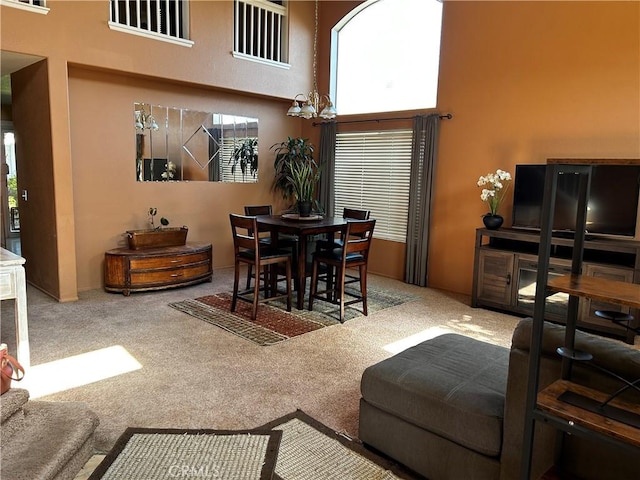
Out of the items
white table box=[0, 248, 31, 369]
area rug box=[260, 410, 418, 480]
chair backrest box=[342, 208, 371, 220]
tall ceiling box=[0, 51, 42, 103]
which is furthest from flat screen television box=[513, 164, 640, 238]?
tall ceiling box=[0, 51, 42, 103]

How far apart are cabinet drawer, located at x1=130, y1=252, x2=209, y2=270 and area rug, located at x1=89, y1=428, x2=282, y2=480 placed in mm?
3381

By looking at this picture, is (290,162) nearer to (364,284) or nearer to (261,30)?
(261,30)

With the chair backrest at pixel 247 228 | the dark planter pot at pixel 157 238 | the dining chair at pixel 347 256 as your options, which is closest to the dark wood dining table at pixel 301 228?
the dining chair at pixel 347 256

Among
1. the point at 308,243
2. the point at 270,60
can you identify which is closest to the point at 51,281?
the point at 308,243

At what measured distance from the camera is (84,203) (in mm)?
5395

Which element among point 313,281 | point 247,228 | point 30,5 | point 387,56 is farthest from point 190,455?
point 387,56

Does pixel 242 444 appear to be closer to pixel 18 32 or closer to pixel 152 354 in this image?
pixel 152 354

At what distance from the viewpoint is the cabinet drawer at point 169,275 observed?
523cm

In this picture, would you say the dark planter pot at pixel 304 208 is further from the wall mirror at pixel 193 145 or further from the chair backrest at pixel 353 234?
the wall mirror at pixel 193 145

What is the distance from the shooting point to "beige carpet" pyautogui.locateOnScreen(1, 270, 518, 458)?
2779mm

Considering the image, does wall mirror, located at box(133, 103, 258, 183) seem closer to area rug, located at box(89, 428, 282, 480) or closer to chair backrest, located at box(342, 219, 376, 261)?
chair backrest, located at box(342, 219, 376, 261)

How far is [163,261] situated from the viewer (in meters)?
5.32

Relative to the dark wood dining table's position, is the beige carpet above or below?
below

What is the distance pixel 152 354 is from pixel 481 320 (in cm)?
302
